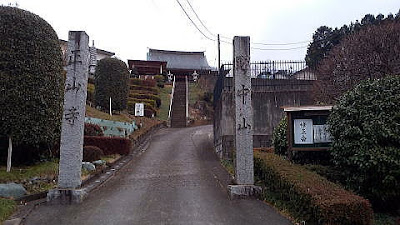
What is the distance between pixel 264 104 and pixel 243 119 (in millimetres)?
7123

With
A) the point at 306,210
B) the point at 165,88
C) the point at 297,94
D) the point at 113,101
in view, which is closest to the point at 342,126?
the point at 306,210

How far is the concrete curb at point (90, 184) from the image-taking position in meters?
6.65

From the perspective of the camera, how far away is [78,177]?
7.89 meters

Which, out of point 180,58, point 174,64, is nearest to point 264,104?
point 174,64

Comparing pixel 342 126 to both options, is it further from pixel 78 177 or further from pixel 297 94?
pixel 297 94

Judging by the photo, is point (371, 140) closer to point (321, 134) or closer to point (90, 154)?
point (321, 134)

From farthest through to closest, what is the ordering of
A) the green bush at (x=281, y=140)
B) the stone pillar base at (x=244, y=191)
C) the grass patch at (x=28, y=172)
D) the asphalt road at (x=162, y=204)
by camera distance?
the green bush at (x=281, y=140) → the grass patch at (x=28, y=172) → the stone pillar base at (x=244, y=191) → the asphalt road at (x=162, y=204)

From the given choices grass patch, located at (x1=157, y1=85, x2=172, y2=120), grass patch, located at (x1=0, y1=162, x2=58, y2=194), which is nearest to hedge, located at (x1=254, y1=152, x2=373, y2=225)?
grass patch, located at (x1=0, y1=162, x2=58, y2=194)

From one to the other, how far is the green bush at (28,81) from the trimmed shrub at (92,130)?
3.96 meters

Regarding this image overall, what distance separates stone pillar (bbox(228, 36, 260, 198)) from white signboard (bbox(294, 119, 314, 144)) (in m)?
1.80

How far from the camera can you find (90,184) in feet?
30.9

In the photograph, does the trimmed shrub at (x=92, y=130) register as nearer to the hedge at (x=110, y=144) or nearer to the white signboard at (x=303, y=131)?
the hedge at (x=110, y=144)

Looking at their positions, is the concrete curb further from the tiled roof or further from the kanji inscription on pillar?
the tiled roof

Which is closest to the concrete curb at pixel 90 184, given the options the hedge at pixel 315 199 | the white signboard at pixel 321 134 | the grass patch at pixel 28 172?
the grass patch at pixel 28 172
